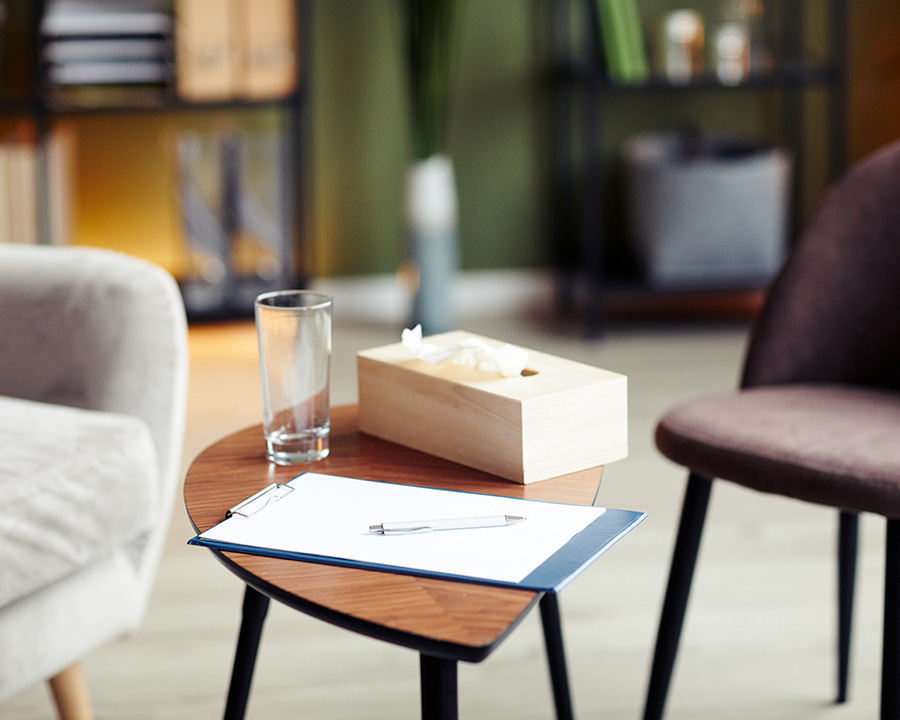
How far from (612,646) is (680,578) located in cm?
33

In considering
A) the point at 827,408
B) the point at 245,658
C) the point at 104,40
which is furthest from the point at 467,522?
the point at 104,40

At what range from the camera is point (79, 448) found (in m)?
1.10

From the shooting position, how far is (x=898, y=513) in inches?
38.5

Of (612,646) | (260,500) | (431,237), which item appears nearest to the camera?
(260,500)

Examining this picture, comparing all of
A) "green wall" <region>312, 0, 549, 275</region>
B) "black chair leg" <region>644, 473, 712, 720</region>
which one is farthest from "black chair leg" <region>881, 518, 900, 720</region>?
"green wall" <region>312, 0, 549, 275</region>

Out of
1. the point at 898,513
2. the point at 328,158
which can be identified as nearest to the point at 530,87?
the point at 328,158

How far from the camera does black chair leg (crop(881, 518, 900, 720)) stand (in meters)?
1.02

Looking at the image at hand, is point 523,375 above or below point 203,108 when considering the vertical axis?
below

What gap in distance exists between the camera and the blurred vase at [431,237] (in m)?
2.92

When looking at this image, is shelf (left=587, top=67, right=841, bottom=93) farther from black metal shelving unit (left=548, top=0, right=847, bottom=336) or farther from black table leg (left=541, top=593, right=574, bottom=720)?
black table leg (left=541, top=593, right=574, bottom=720)

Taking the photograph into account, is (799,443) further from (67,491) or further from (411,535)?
(67,491)

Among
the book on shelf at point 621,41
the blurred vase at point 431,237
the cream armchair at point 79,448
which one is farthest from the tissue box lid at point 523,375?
the book on shelf at point 621,41

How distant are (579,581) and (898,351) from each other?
57 cm

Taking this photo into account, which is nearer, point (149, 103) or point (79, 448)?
point (79, 448)
